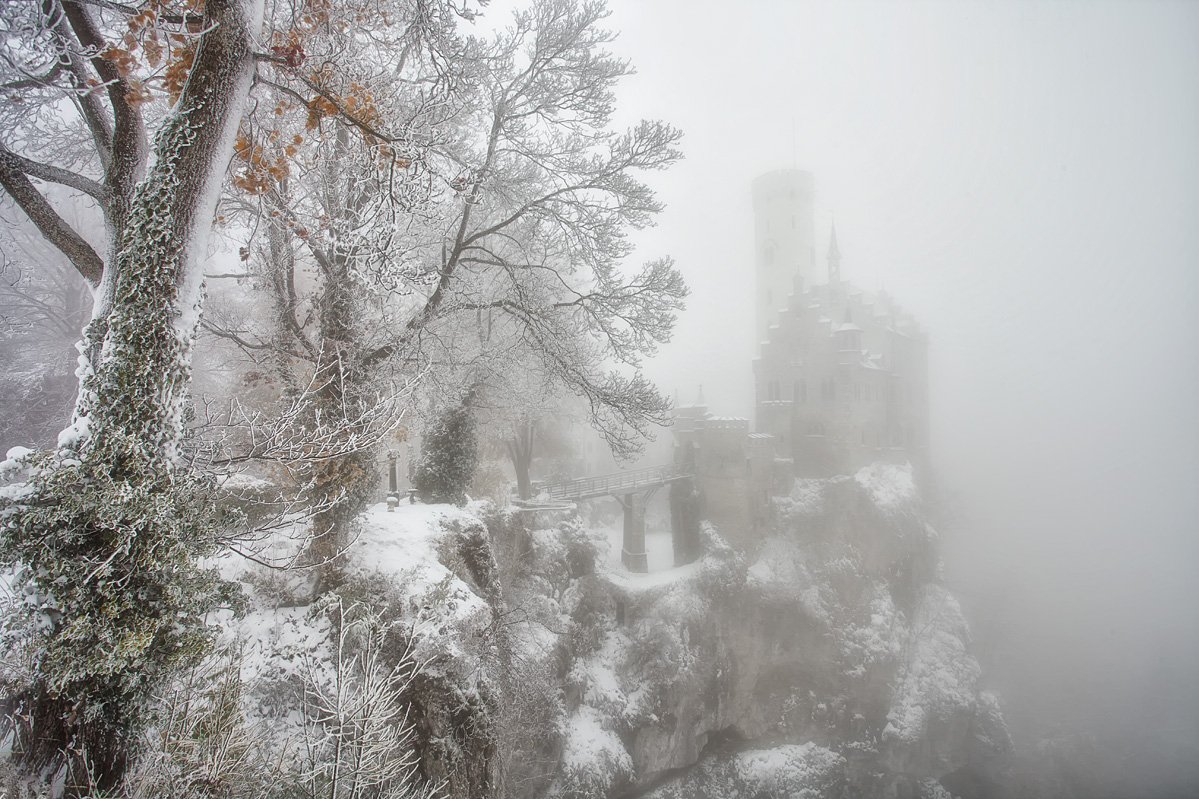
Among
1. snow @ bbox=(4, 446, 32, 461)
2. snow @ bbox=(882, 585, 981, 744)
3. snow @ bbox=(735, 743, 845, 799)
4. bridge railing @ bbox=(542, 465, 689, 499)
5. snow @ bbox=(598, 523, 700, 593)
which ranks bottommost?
snow @ bbox=(735, 743, 845, 799)

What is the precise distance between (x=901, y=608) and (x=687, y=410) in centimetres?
1235

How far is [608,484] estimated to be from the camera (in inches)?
904

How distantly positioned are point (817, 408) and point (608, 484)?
37.0ft

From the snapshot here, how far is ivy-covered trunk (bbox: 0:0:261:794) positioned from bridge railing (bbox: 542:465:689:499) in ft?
57.7

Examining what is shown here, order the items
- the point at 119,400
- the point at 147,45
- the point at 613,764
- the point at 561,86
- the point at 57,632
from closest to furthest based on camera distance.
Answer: the point at 57,632, the point at 119,400, the point at 147,45, the point at 561,86, the point at 613,764

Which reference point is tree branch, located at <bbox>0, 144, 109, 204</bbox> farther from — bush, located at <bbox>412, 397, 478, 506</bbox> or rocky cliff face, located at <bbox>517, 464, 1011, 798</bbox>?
rocky cliff face, located at <bbox>517, 464, 1011, 798</bbox>

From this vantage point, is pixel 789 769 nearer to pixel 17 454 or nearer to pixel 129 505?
pixel 129 505

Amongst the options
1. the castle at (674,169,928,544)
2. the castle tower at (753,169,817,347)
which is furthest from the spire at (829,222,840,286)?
the castle tower at (753,169,817,347)

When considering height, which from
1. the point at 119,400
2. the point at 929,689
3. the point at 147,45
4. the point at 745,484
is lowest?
the point at 929,689

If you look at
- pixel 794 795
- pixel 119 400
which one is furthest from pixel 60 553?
pixel 794 795

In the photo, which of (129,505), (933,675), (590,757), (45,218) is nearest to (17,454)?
(129,505)

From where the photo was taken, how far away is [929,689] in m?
20.5

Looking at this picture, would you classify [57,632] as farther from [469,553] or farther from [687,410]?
[687,410]

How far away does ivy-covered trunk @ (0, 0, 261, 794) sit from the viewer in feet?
9.07
